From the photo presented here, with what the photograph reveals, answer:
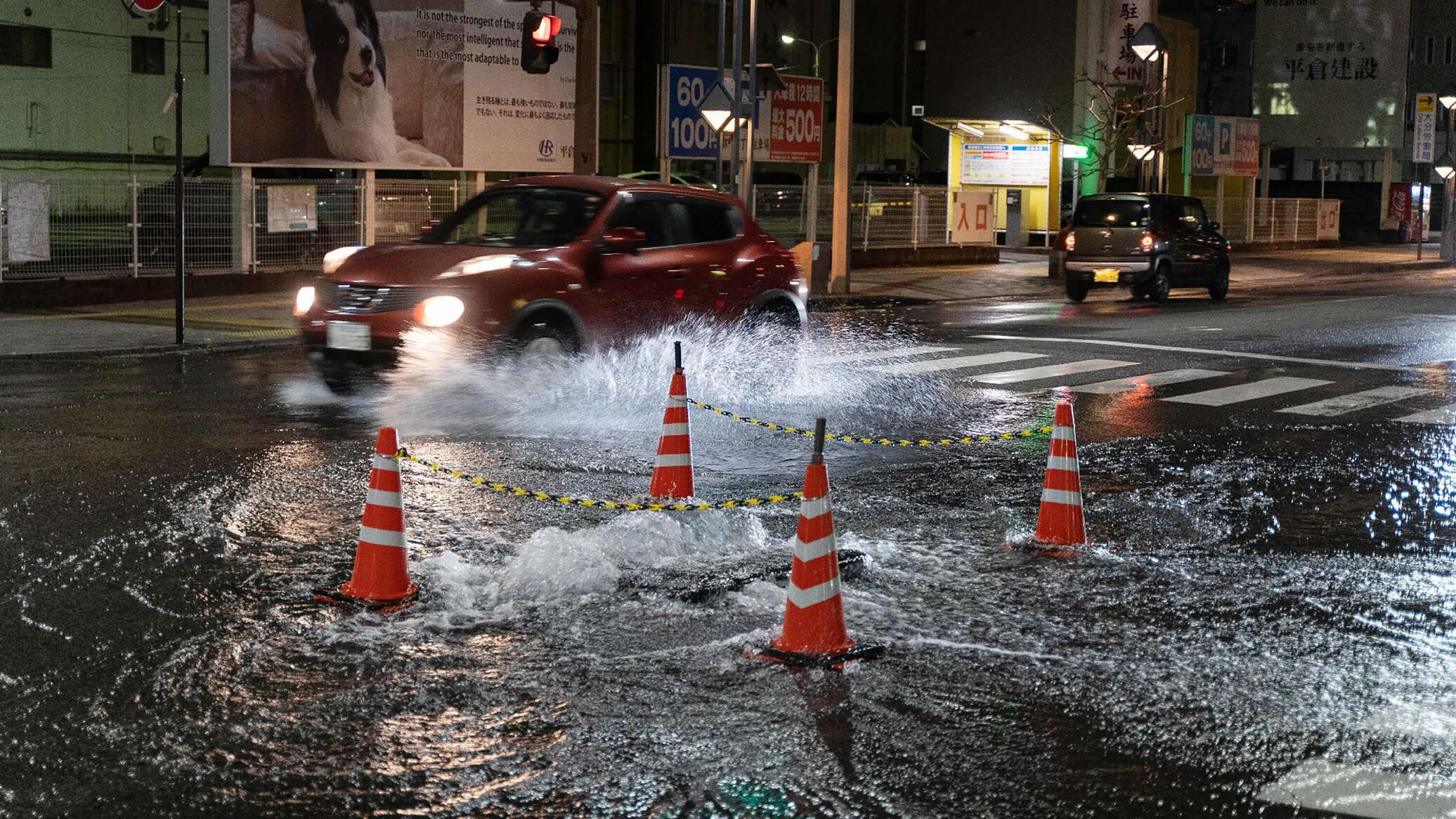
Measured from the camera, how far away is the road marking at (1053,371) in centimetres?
1514

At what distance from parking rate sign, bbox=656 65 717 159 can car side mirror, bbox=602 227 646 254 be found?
634 inches

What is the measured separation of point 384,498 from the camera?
267 inches

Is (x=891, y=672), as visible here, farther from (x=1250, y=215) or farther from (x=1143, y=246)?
(x=1250, y=215)

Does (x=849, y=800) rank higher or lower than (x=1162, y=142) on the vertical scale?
lower

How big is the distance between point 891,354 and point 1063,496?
8900 mm

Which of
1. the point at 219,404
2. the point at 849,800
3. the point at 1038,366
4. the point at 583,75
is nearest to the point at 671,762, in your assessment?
the point at 849,800

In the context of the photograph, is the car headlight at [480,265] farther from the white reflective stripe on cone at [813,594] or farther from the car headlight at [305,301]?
the white reflective stripe on cone at [813,594]

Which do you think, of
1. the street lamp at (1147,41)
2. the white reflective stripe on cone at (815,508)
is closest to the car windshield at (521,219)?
the white reflective stripe on cone at (815,508)

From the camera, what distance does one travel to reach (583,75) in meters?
28.7

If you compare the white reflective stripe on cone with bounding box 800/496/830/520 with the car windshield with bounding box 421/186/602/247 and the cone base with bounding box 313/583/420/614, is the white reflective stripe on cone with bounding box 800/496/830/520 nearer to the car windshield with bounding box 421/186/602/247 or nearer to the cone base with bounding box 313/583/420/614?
the cone base with bounding box 313/583/420/614

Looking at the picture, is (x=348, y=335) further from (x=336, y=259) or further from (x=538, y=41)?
(x=538, y=41)

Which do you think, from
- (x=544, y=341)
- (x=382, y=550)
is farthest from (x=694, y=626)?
(x=544, y=341)

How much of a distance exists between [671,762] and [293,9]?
2020cm

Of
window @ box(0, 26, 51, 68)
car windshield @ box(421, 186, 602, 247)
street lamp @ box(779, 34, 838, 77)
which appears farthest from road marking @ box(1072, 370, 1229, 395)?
street lamp @ box(779, 34, 838, 77)
